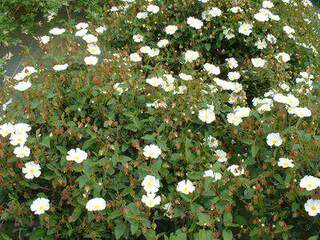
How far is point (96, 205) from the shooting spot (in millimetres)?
2211

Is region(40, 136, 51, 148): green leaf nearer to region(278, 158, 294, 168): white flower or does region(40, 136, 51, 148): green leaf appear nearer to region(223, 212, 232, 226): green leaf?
region(223, 212, 232, 226): green leaf

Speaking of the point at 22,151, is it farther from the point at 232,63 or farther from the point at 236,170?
the point at 232,63

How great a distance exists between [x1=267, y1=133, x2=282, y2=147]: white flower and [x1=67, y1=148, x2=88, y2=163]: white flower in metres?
0.88

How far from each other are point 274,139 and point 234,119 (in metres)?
0.27

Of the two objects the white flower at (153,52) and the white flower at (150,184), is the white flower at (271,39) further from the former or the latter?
the white flower at (150,184)

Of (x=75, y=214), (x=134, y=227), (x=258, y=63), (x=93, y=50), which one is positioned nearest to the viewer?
(x=134, y=227)

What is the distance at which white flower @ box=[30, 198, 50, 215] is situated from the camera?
229 centimetres

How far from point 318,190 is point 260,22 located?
1.72 meters

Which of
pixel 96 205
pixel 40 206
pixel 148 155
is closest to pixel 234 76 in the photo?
pixel 148 155

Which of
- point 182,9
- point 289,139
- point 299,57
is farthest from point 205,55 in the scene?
point 289,139

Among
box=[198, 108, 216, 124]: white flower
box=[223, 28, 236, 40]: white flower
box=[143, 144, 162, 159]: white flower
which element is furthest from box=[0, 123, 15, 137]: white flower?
box=[223, 28, 236, 40]: white flower

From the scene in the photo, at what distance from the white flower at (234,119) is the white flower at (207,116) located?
0.10 metres

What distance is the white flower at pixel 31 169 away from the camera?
233cm

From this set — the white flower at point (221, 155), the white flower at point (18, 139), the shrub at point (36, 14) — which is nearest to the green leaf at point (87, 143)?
the white flower at point (18, 139)
